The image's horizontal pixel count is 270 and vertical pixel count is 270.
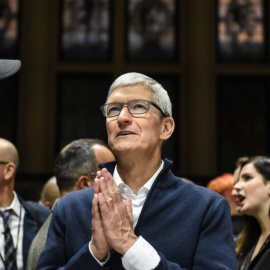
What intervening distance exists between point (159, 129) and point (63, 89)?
5.46 m

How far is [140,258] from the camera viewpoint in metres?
1.77

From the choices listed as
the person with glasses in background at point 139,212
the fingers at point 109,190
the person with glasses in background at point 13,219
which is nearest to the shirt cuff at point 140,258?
the person with glasses in background at point 139,212

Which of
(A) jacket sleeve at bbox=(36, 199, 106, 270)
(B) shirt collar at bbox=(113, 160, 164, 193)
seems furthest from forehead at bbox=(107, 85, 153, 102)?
(A) jacket sleeve at bbox=(36, 199, 106, 270)

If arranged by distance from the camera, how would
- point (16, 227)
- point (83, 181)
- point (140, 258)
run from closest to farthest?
point (140, 258) → point (83, 181) → point (16, 227)

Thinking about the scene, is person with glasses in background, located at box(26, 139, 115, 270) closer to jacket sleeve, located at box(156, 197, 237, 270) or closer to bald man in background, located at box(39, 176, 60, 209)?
bald man in background, located at box(39, 176, 60, 209)

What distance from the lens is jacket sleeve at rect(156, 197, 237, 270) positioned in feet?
6.03

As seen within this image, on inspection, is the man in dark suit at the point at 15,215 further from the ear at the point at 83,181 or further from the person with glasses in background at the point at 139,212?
the person with glasses in background at the point at 139,212

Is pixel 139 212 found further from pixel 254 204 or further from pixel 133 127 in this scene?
pixel 254 204

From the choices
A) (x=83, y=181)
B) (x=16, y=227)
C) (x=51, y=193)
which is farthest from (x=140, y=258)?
(x=51, y=193)

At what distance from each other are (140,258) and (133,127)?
39cm

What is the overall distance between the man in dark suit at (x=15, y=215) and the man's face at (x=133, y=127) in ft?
4.44

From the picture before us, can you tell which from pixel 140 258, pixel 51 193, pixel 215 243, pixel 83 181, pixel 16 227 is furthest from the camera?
pixel 51 193

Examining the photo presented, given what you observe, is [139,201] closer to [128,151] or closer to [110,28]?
[128,151]

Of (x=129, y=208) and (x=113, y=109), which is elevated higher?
(x=113, y=109)
